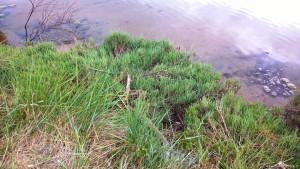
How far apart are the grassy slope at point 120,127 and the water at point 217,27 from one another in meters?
1.89

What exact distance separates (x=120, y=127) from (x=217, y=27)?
457 centimetres

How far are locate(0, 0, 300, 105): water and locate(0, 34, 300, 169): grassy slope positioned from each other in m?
1.89

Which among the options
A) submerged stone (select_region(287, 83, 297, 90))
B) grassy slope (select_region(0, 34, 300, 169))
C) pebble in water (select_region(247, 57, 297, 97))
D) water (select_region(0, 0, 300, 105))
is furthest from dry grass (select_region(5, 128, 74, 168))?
submerged stone (select_region(287, 83, 297, 90))


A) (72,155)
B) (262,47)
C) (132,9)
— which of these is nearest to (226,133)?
(72,155)

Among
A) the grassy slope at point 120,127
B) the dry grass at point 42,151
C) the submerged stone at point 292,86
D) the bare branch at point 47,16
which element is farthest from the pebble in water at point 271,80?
the dry grass at point 42,151

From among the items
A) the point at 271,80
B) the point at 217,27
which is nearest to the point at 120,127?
the point at 271,80

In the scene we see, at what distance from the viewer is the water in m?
6.45

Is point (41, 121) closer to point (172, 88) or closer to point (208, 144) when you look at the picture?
point (208, 144)

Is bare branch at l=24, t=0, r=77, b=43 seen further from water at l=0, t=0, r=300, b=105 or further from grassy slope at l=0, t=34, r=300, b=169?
grassy slope at l=0, t=34, r=300, b=169

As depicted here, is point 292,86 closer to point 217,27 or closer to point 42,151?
point 217,27

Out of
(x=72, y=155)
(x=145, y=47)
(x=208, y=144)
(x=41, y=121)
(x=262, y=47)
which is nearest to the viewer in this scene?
(x=72, y=155)

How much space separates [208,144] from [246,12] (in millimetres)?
5179

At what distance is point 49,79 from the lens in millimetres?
3424

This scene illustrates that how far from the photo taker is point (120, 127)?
3.22 m
